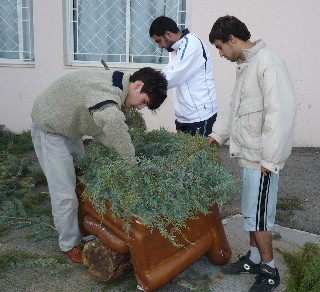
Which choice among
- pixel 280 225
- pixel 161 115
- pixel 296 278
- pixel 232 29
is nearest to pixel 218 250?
pixel 296 278

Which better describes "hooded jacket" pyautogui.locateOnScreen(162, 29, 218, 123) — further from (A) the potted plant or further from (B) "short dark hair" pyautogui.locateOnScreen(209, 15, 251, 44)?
(B) "short dark hair" pyautogui.locateOnScreen(209, 15, 251, 44)

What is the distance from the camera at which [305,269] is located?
3184 millimetres

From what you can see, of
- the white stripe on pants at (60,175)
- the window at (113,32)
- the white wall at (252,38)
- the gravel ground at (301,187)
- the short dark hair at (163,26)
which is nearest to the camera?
the white stripe on pants at (60,175)

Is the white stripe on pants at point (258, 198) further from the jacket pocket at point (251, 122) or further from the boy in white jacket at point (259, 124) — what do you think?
the jacket pocket at point (251, 122)

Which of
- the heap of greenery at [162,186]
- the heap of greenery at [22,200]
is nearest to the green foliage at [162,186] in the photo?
the heap of greenery at [162,186]

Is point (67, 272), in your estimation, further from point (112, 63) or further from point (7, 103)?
point (7, 103)

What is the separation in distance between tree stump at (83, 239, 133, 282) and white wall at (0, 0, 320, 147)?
152 inches

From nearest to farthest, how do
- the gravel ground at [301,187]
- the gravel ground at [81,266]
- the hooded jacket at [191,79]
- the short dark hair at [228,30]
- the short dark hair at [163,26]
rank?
the short dark hair at [228,30] < the gravel ground at [81,266] < the hooded jacket at [191,79] < the short dark hair at [163,26] < the gravel ground at [301,187]

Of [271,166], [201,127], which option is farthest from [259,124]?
[201,127]

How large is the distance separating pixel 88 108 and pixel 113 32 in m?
4.51

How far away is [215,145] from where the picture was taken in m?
3.50

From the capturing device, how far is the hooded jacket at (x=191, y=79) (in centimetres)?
400

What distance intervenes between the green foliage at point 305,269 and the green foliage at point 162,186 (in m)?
0.80

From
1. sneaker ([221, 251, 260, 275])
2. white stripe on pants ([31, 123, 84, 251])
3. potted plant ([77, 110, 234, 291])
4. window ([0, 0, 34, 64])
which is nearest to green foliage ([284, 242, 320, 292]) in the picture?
sneaker ([221, 251, 260, 275])
